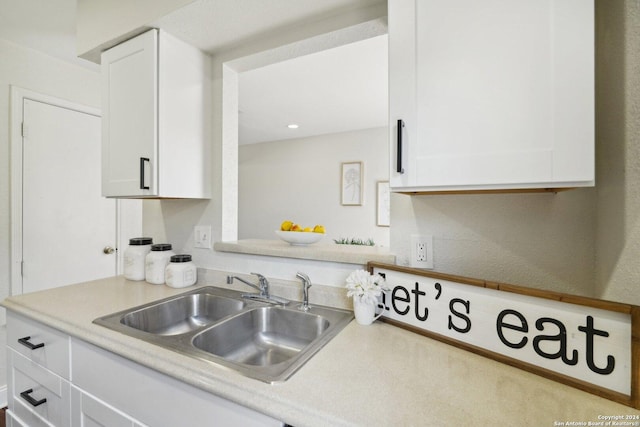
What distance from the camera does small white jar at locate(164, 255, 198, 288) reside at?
1473 millimetres

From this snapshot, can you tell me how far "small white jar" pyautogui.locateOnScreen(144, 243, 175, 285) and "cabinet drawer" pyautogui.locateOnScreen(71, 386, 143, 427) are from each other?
1.96 feet

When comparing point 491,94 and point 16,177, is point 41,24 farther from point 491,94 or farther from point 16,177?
point 491,94

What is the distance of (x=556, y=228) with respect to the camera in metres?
0.88

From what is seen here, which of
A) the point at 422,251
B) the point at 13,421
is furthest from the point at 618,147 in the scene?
the point at 13,421

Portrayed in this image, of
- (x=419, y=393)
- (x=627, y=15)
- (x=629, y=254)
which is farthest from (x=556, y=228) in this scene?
(x=419, y=393)

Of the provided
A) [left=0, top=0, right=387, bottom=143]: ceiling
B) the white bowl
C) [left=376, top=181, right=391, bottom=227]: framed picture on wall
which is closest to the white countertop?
the white bowl

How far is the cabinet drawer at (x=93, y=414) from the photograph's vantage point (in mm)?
879

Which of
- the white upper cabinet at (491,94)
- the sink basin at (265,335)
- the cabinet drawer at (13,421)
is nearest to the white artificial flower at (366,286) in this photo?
the sink basin at (265,335)

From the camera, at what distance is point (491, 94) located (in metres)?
0.73

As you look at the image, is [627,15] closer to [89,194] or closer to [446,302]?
[446,302]

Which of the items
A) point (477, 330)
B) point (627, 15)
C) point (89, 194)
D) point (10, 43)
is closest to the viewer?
point (627, 15)

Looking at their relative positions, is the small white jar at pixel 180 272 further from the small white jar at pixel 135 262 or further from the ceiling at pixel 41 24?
the ceiling at pixel 41 24

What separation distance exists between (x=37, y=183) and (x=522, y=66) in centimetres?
290

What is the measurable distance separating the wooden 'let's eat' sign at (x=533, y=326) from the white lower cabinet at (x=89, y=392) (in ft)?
1.84
